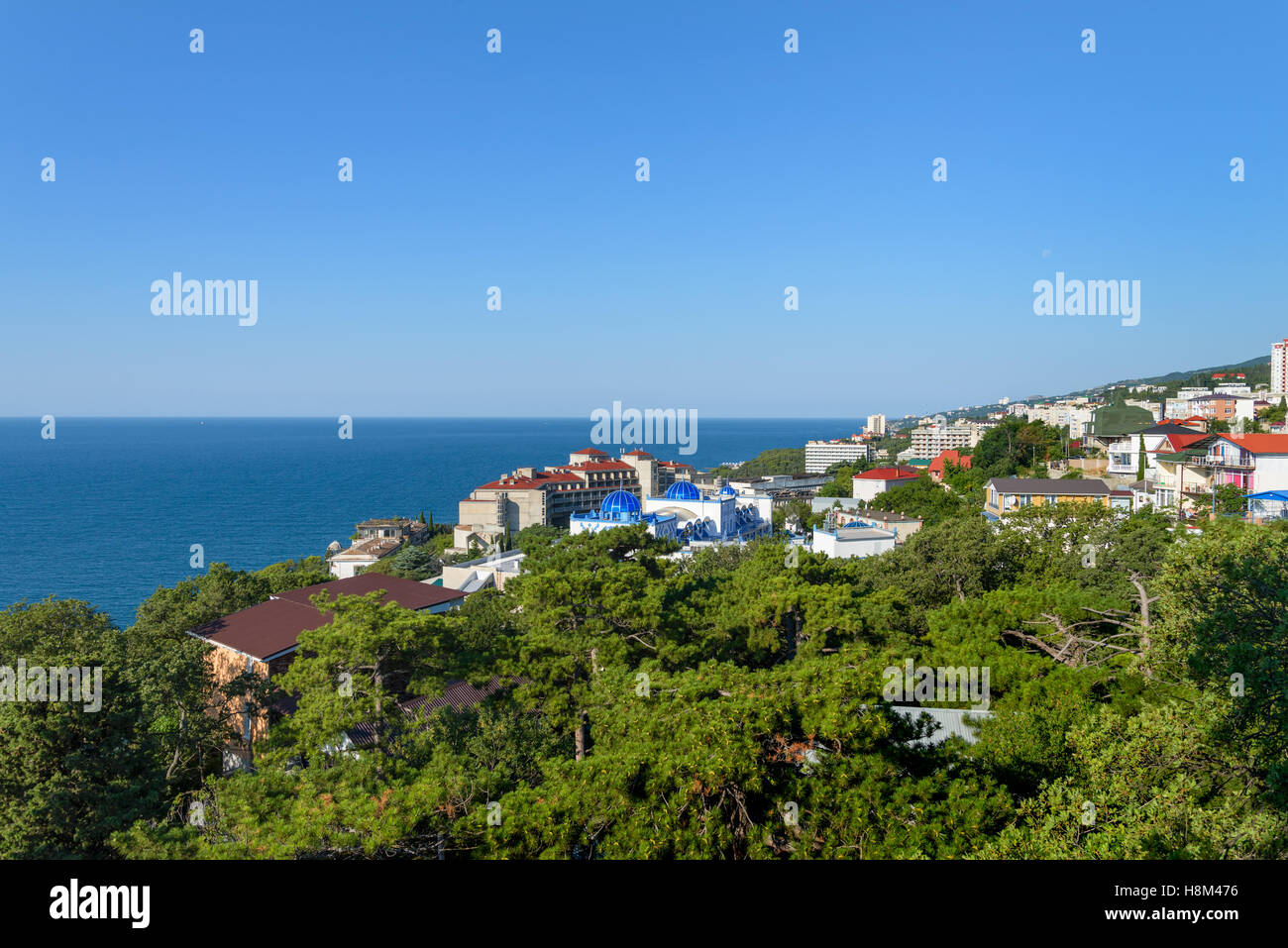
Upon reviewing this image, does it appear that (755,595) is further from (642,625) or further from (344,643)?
(344,643)

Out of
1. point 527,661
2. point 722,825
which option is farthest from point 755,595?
point 722,825

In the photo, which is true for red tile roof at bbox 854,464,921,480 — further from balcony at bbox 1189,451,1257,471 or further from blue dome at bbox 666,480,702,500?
balcony at bbox 1189,451,1257,471

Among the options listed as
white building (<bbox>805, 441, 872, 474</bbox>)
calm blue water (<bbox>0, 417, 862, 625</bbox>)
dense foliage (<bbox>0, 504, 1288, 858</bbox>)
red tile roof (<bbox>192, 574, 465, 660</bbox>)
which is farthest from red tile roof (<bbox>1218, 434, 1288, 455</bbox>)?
white building (<bbox>805, 441, 872, 474</bbox>)

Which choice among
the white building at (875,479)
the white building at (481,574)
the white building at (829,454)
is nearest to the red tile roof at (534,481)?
the white building at (875,479)

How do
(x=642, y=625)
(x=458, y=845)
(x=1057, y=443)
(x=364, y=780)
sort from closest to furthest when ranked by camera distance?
(x=458, y=845) → (x=364, y=780) → (x=642, y=625) → (x=1057, y=443)

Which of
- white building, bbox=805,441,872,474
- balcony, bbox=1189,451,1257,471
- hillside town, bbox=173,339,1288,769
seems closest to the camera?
hillside town, bbox=173,339,1288,769

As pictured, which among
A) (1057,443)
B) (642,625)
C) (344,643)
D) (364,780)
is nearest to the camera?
(364,780)
